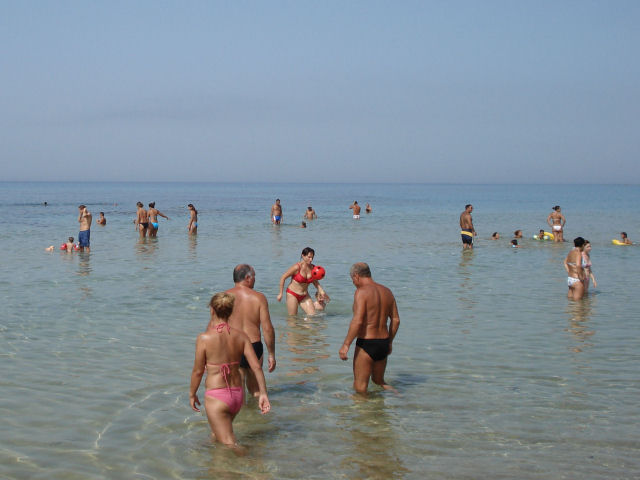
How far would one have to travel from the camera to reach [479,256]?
23.1 metres

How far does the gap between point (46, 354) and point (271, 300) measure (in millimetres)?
5505

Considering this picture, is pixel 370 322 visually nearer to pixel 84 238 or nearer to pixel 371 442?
pixel 371 442

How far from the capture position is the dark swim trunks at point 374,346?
7488mm

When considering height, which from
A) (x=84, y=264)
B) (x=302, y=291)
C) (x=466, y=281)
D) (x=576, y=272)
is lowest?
(x=84, y=264)

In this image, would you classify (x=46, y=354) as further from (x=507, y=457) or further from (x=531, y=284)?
(x=531, y=284)

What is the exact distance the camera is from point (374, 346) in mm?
7504

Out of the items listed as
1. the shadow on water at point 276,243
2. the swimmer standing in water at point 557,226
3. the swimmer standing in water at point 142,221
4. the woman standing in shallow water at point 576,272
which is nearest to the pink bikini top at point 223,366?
the woman standing in shallow water at point 576,272

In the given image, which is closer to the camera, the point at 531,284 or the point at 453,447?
the point at 453,447

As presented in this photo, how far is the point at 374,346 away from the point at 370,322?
Answer: 29 cm

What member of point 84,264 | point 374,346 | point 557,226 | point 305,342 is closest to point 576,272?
point 305,342

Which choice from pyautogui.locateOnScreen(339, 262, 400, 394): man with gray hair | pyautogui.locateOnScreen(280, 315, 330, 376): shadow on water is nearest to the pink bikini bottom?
pyautogui.locateOnScreen(339, 262, 400, 394): man with gray hair

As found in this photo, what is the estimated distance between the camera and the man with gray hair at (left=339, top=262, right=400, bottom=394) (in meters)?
7.39

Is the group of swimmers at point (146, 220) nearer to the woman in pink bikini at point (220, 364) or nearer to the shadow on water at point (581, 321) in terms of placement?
the shadow on water at point (581, 321)

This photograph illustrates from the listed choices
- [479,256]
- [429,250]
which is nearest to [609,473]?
[479,256]
